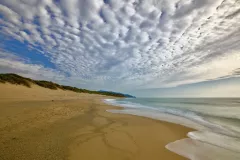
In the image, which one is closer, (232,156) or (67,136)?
(232,156)

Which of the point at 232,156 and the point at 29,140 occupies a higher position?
the point at 232,156

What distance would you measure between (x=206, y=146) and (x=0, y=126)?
27.2ft

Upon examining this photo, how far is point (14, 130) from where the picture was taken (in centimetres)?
512

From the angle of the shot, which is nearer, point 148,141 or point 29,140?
point 29,140

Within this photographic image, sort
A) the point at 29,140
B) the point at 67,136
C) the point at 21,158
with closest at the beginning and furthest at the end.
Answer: the point at 21,158
the point at 29,140
the point at 67,136

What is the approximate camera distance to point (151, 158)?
12.9 feet

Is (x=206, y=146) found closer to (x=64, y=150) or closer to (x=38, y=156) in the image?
(x=64, y=150)

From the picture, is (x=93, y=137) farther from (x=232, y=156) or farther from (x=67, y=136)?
(x=232, y=156)

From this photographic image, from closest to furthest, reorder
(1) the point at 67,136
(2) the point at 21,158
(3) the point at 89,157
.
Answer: (2) the point at 21,158 → (3) the point at 89,157 → (1) the point at 67,136

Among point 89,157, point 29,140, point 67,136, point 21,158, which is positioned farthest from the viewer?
point 67,136

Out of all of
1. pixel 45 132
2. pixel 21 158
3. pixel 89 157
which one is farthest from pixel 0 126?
pixel 89 157

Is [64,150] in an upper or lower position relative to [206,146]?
lower

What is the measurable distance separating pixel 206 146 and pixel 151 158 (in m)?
2.75

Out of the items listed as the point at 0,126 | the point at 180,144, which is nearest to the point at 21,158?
the point at 0,126
